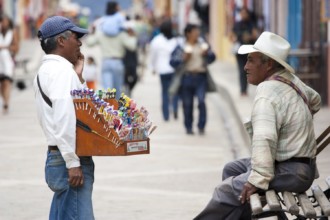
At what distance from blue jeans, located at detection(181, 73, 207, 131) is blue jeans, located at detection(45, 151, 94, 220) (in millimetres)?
10134

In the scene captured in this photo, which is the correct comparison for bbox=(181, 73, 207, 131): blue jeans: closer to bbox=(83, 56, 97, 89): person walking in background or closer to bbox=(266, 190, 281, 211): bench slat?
bbox=(83, 56, 97, 89): person walking in background

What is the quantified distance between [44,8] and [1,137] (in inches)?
3138

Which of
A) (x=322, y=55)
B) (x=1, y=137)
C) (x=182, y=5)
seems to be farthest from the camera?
(x=182, y=5)

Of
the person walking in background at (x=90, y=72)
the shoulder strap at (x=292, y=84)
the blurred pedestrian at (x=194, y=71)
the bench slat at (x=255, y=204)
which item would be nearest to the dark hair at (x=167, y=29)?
the blurred pedestrian at (x=194, y=71)

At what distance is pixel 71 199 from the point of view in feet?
24.5

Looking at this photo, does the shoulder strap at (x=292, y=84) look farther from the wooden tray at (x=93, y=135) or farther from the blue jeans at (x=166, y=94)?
the blue jeans at (x=166, y=94)

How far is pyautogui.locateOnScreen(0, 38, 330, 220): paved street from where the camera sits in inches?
430

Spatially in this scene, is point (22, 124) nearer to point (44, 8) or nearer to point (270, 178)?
point (270, 178)

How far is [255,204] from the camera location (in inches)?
284

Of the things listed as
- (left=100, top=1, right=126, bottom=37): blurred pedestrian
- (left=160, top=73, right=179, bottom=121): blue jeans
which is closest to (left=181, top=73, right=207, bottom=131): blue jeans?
(left=160, top=73, right=179, bottom=121): blue jeans

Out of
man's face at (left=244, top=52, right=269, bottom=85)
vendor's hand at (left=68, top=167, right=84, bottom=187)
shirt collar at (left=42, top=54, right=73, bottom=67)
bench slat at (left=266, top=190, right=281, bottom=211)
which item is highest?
shirt collar at (left=42, top=54, right=73, bottom=67)

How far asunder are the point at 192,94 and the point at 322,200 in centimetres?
1036

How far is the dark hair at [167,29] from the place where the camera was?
19.8 metres

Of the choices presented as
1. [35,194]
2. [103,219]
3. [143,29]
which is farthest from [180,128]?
[143,29]
